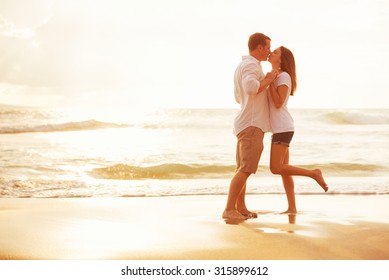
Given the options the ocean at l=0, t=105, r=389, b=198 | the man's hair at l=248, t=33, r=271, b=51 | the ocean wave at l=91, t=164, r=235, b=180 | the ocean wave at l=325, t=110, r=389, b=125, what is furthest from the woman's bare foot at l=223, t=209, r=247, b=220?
the ocean wave at l=325, t=110, r=389, b=125

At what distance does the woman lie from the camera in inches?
143

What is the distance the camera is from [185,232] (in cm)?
322

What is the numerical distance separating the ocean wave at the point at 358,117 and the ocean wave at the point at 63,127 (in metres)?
6.78

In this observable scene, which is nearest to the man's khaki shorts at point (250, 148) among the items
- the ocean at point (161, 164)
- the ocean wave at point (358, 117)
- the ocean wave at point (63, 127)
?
the ocean at point (161, 164)

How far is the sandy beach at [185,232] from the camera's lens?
2.79 metres

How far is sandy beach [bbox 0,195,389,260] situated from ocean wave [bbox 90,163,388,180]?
2.58m

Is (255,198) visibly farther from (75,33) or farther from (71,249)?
(75,33)

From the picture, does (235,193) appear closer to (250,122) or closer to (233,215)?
(233,215)

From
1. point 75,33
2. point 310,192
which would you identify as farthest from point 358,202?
point 75,33

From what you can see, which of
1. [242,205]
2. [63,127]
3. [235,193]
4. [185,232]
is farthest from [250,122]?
[63,127]

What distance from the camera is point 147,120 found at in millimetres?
19516

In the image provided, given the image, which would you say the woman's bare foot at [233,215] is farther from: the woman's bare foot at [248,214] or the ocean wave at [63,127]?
the ocean wave at [63,127]

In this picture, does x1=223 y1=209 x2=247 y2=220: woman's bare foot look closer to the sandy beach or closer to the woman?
the sandy beach
